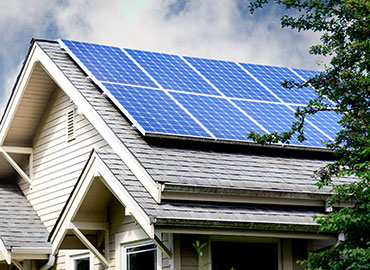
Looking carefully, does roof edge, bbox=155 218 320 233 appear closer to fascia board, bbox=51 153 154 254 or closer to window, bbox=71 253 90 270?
fascia board, bbox=51 153 154 254

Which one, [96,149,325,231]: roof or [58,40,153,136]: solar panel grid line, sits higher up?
[58,40,153,136]: solar panel grid line

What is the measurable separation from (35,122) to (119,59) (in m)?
2.94

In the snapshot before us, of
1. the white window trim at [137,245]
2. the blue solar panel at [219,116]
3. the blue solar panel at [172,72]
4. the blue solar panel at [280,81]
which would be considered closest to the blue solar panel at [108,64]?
the blue solar panel at [172,72]

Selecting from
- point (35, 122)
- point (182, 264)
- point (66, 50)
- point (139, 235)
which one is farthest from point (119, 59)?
point (182, 264)

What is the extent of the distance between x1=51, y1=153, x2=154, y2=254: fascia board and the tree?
243 centimetres

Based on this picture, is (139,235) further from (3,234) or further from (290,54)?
(290,54)

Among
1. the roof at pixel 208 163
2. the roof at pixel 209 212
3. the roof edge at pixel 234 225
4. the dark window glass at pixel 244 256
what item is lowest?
the dark window glass at pixel 244 256

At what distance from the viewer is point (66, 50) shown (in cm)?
1817

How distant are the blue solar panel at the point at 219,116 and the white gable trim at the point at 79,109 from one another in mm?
2099

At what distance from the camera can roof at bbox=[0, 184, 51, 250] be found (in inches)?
661

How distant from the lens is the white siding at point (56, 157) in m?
17.0

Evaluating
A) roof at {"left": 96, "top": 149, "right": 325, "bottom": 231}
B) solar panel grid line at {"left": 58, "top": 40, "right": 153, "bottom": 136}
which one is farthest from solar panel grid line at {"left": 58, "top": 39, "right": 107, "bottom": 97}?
roof at {"left": 96, "top": 149, "right": 325, "bottom": 231}

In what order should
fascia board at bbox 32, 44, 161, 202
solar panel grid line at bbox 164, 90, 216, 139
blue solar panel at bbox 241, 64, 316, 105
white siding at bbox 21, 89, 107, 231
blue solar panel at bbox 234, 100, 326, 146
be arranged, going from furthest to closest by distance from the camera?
blue solar panel at bbox 241, 64, 316, 105, white siding at bbox 21, 89, 107, 231, blue solar panel at bbox 234, 100, 326, 146, solar panel grid line at bbox 164, 90, 216, 139, fascia board at bbox 32, 44, 161, 202

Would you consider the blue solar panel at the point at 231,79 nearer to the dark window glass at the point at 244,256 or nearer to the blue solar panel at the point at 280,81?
the blue solar panel at the point at 280,81
